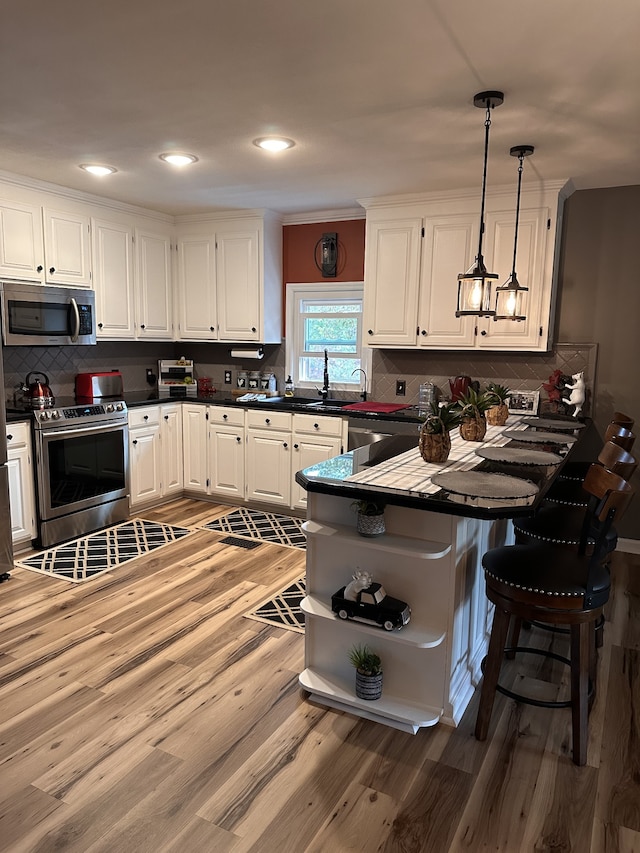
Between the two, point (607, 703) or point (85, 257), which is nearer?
point (607, 703)

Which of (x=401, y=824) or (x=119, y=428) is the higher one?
(x=119, y=428)

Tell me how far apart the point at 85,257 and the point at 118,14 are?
2.84 metres

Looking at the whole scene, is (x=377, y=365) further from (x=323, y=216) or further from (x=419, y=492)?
(x=419, y=492)

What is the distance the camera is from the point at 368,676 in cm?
232

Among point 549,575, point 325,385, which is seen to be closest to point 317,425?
point 325,385

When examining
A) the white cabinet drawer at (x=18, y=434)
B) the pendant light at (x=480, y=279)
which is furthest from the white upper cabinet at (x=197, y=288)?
the pendant light at (x=480, y=279)

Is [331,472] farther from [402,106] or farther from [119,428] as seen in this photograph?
[119,428]

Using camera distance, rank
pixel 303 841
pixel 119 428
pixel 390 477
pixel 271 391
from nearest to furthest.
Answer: pixel 303 841
pixel 390 477
pixel 119 428
pixel 271 391

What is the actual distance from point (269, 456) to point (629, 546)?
272 cm

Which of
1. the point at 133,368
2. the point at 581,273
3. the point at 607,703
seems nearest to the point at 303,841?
the point at 607,703

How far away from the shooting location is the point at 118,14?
1.96m

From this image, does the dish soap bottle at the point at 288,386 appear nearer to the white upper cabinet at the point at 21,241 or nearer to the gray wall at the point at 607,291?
the white upper cabinet at the point at 21,241

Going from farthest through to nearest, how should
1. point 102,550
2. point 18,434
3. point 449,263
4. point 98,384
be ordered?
point 98,384
point 449,263
point 102,550
point 18,434

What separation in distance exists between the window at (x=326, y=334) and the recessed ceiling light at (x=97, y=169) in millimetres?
1869
